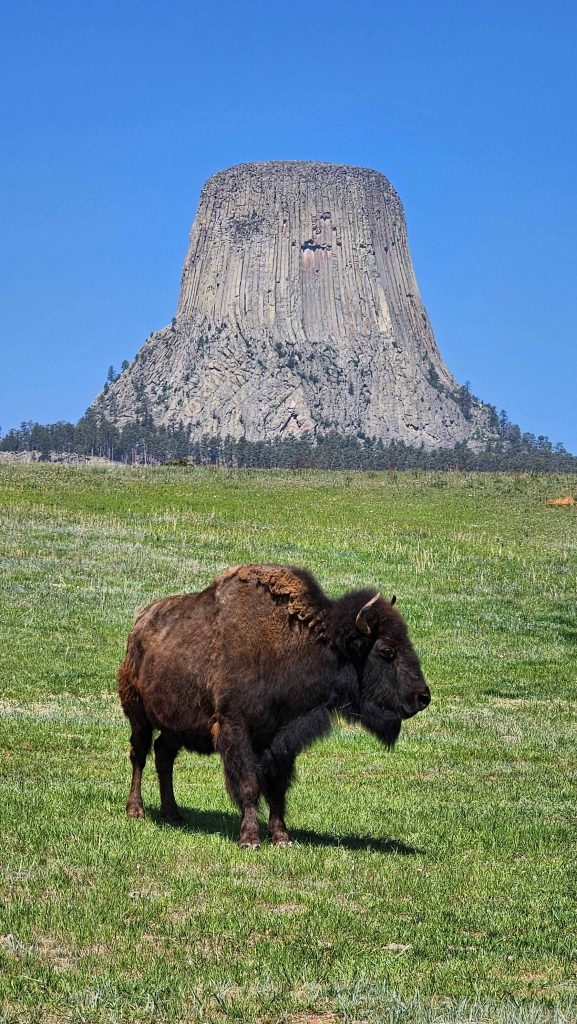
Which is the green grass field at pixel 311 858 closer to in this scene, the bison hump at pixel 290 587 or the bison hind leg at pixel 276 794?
the bison hind leg at pixel 276 794

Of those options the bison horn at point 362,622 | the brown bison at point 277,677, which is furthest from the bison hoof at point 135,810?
the bison horn at point 362,622

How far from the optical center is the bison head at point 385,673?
977cm

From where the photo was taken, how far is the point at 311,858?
29.9ft

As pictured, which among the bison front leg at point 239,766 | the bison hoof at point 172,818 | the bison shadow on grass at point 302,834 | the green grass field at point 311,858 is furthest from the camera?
the bison hoof at point 172,818

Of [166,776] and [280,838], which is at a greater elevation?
[166,776]

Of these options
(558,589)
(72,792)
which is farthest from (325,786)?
(558,589)

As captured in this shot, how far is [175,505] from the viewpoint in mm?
61656

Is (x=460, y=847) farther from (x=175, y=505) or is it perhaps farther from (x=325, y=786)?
(x=175, y=505)

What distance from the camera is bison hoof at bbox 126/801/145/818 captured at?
10.8m

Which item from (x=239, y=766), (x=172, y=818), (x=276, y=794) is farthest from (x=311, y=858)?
(x=172, y=818)

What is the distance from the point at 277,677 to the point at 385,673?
89 cm

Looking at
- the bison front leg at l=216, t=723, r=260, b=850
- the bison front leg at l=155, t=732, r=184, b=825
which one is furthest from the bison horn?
the bison front leg at l=155, t=732, r=184, b=825

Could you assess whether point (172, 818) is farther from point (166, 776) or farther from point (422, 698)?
point (422, 698)

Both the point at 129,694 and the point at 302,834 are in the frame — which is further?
the point at 129,694
